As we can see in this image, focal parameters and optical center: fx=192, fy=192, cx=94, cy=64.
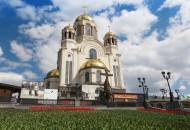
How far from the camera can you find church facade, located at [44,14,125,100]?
A: 43.8 metres

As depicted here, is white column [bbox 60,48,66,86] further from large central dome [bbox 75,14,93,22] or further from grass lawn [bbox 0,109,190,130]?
grass lawn [bbox 0,109,190,130]

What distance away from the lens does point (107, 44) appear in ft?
186

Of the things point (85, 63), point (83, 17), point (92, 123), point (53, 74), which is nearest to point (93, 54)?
point (85, 63)

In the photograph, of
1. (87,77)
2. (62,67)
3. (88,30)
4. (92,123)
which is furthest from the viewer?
(88,30)

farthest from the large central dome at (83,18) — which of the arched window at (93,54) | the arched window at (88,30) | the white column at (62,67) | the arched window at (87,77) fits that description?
the arched window at (87,77)

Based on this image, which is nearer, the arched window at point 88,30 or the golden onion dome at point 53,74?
the golden onion dome at point 53,74

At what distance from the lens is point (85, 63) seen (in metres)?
47.2

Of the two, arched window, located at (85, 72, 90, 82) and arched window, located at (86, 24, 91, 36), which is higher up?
arched window, located at (86, 24, 91, 36)

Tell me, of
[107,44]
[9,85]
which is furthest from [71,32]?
[9,85]

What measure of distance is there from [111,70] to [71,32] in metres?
15.0

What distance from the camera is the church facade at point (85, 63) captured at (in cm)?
4375

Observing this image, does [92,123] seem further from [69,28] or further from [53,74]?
[69,28]

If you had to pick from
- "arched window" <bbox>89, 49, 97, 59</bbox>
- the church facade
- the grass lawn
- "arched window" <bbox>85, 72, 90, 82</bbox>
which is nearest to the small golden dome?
the church facade

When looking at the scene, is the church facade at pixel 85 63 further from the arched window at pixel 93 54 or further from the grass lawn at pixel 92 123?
the grass lawn at pixel 92 123
